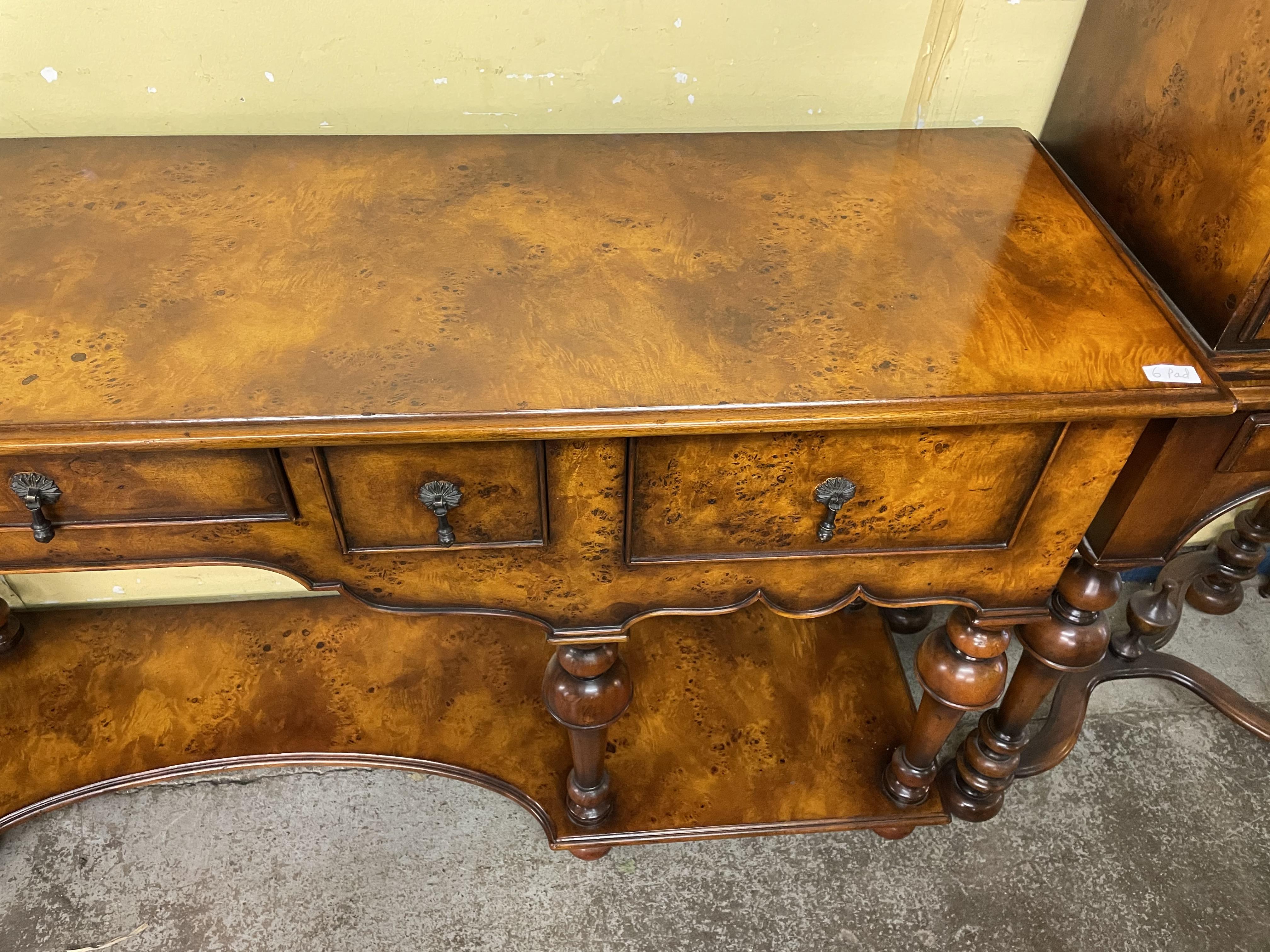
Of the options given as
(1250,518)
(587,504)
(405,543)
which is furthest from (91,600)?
(1250,518)

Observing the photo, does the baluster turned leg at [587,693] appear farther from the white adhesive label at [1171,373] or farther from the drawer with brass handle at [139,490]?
the white adhesive label at [1171,373]

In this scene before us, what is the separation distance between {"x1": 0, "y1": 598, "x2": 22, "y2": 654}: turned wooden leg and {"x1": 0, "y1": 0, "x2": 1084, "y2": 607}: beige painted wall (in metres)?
0.83

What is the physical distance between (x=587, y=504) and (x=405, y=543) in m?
0.20

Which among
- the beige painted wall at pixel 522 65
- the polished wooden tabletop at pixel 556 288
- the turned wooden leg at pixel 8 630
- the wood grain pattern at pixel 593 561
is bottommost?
the turned wooden leg at pixel 8 630

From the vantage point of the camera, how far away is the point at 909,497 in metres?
0.96

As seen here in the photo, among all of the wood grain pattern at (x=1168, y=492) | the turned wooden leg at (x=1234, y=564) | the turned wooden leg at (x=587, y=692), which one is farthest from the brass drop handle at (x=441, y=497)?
the turned wooden leg at (x=1234, y=564)

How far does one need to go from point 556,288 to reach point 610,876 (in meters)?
1.02

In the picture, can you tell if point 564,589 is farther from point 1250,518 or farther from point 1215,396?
point 1250,518

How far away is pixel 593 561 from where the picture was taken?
0.99 meters

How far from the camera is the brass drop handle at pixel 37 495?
0.86m

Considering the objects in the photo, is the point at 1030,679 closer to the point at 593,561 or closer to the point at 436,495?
the point at 593,561

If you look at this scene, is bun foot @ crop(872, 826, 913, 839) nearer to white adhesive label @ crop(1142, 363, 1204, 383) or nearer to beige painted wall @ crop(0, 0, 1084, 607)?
white adhesive label @ crop(1142, 363, 1204, 383)

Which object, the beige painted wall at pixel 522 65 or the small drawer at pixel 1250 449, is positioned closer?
the small drawer at pixel 1250 449

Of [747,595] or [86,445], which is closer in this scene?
[86,445]
